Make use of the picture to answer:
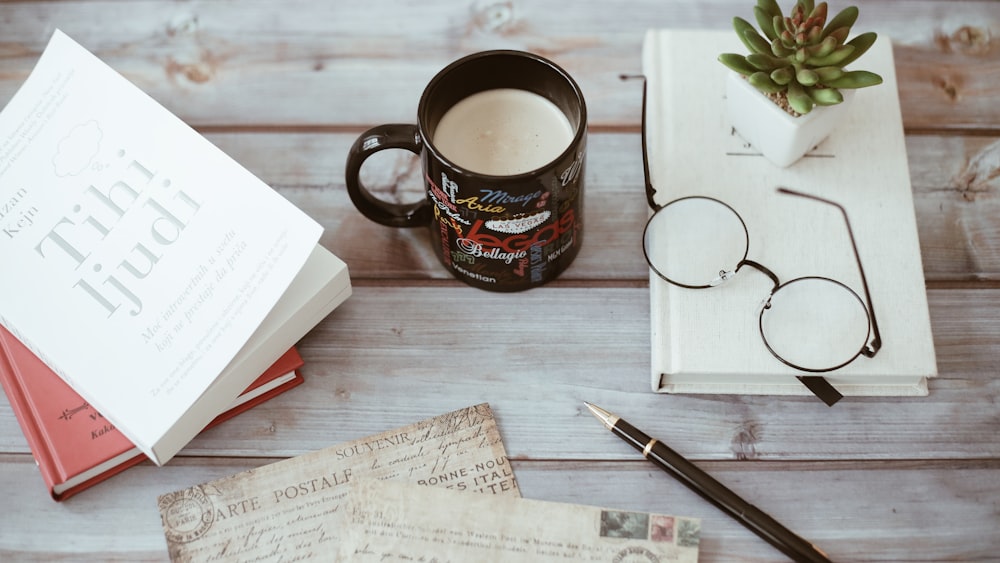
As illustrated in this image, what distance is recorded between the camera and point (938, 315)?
77 centimetres

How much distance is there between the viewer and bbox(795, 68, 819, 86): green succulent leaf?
69cm

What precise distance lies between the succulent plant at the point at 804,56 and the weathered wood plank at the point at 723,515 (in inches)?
11.8

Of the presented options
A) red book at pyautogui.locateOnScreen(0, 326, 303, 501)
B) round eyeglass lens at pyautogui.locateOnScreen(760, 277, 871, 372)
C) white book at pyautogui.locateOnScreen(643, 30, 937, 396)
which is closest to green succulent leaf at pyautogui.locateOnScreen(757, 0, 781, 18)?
white book at pyautogui.locateOnScreen(643, 30, 937, 396)

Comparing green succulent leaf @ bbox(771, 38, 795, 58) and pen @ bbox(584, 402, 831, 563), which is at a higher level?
green succulent leaf @ bbox(771, 38, 795, 58)

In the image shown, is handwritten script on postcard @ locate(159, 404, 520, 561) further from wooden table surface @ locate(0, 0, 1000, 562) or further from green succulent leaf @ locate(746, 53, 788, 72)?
green succulent leaf @ locate(746, 53, 788, 72)

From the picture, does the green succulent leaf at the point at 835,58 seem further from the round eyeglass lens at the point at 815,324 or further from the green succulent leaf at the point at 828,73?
the round eyeglass lens at the point at 815,324

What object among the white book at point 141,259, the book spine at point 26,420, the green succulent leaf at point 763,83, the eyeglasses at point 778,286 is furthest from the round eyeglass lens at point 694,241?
the book spine at point 26,420

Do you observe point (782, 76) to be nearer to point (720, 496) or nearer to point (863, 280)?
point (863, 280)

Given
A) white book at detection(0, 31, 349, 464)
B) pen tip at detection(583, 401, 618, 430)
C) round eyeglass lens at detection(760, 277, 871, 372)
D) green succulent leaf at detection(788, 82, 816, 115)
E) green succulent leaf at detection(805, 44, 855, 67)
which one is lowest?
pen tip at detection(583, 401, 618, 430)

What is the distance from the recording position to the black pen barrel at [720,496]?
67cm

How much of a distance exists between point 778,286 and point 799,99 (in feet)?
0.51

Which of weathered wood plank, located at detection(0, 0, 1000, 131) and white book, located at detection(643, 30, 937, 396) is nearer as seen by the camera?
white book, located at detection(643, 30, 937, 396)

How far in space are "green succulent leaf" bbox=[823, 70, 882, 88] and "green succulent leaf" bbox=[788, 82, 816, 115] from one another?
2 cm

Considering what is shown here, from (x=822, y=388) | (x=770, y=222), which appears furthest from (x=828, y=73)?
(x=822, y=388)
